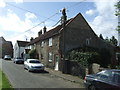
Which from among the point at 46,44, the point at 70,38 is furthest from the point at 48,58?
the point at 70,38

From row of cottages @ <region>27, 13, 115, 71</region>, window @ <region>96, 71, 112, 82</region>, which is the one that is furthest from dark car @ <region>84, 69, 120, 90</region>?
row of cottages @ <region>27, 13, 115, 71</region>

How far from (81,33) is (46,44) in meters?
6.77

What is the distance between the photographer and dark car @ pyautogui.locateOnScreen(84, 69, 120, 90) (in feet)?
25.1

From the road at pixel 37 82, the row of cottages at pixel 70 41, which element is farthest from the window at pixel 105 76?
the row of cottages at pixel 70 41

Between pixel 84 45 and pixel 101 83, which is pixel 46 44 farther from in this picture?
pixel 101 83

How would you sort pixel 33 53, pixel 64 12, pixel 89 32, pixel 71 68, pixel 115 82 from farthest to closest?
1. pixel 33 53
2. pixel 89 32
3. pixel 64 12
4. pixel 71 68
5. pixel 115 82

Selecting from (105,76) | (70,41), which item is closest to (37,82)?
(105,76)

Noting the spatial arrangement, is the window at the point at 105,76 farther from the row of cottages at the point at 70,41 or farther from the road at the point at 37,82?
the row of cottages at the point at 70,41

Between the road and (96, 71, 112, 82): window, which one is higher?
(96, 71, 112, 82): window

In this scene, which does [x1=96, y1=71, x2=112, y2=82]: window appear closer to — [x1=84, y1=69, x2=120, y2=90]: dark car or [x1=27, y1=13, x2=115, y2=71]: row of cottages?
[x1=84, y1=69, x2=120, y2=90]: dark car

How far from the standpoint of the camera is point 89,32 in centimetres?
2691

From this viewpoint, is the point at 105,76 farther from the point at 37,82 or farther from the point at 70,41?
the point at 70,41

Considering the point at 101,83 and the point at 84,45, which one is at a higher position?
the point at 84,45

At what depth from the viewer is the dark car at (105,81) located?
25.1 ft
